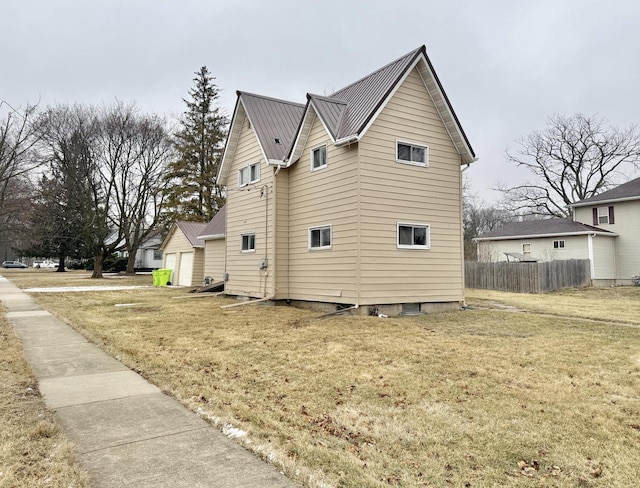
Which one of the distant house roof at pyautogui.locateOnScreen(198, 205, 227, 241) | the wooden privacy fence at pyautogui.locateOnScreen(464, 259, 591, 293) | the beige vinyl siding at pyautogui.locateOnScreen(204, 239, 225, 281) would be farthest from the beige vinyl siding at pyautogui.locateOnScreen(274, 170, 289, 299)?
the wooden privacy fence at pyautogui.locateOnScreen(464, 259, 591, 293)

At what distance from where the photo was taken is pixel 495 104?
3172cm

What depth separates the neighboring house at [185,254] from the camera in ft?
84.5

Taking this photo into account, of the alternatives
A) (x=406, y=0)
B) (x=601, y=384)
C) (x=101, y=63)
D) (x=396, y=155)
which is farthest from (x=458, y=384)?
(x=101, y=63)

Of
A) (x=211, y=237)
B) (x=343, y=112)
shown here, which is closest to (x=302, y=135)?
(x=343, y=112)

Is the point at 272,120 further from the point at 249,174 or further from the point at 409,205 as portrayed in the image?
the point at 409,205

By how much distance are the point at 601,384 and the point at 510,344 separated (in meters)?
2.60

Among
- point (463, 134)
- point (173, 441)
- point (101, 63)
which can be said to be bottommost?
point (173, 441)

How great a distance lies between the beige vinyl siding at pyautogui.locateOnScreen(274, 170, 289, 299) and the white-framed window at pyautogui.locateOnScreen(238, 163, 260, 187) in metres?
1.32

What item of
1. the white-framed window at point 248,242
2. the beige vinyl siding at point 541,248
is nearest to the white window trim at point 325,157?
the white-framed window at point 248,242

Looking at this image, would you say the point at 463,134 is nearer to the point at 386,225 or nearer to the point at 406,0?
the point at 386,225

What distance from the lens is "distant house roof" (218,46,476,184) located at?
40.3 ft

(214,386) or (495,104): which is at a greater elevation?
(495,104)

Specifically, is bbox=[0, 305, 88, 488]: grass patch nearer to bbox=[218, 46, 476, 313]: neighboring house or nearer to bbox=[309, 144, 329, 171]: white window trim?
bbox=[218, 46, 476, 313]: neighboring house

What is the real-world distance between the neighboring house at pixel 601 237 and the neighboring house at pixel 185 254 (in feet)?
67.8
